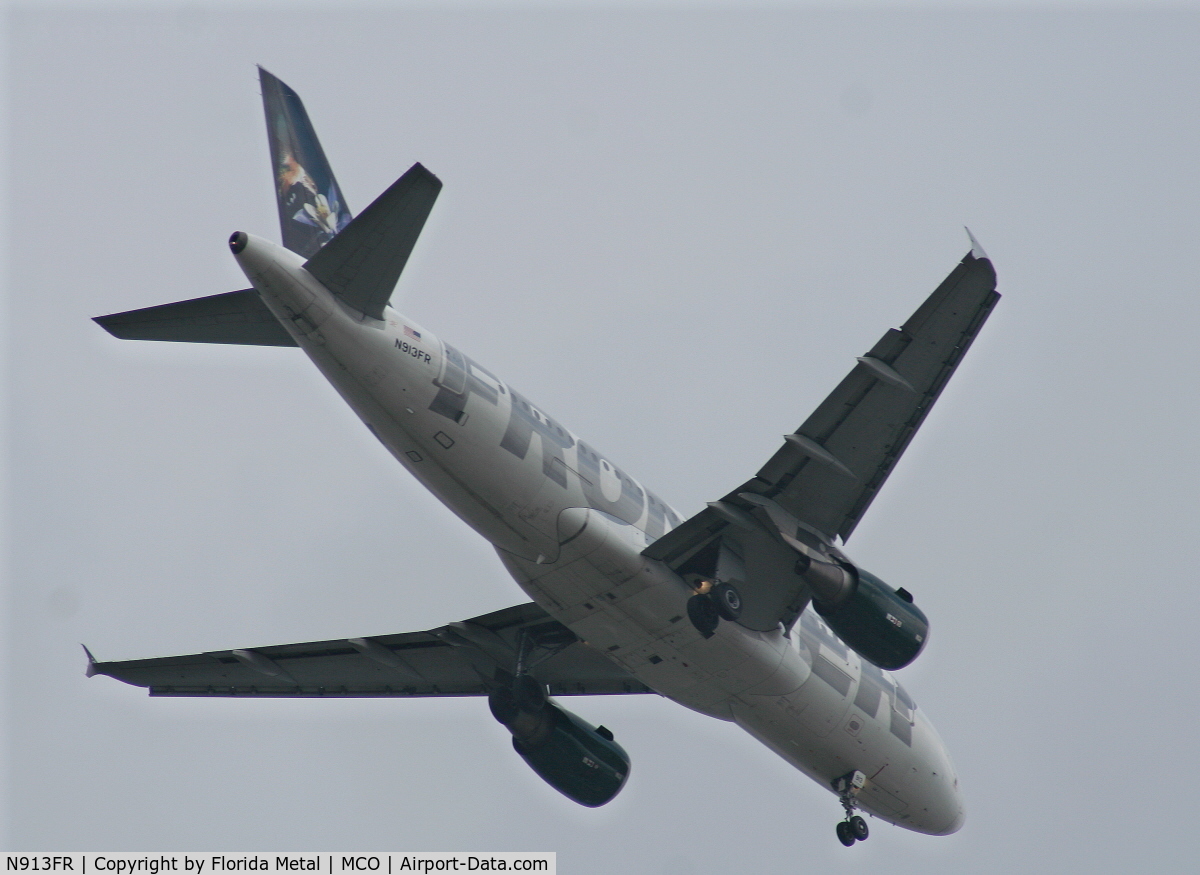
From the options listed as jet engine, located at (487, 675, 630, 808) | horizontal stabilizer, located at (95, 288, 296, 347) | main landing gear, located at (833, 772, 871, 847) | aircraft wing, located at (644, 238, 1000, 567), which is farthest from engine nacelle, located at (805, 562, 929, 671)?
horizontal stabilizer, located at (95, 288, 296, 347)

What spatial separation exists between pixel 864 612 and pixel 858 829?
6.65 meters

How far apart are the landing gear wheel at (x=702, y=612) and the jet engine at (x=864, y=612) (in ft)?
5.39

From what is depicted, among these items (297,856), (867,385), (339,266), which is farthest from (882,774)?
(339,266)

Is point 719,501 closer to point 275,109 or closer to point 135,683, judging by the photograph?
point 275,109

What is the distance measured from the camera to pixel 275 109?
26234 millimetres

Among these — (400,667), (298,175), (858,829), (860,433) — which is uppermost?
(298,175)

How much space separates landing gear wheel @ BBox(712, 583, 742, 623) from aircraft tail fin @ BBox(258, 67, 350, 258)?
9486 mm

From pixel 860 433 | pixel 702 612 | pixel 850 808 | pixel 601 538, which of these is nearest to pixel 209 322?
pixel 601 538

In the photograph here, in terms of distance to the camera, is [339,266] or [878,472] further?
[878,472]

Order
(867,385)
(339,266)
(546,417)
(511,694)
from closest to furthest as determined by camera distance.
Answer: (339,266)
(867,385)
(546,417)
(511,694)

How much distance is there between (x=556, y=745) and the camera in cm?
3002

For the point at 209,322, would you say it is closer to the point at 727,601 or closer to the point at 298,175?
the point at 298,175

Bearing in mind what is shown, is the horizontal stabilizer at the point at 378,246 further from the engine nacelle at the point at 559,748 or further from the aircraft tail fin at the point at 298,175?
the engine nacelle at the point at 559,748

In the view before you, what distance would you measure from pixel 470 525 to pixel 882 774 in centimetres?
1120
